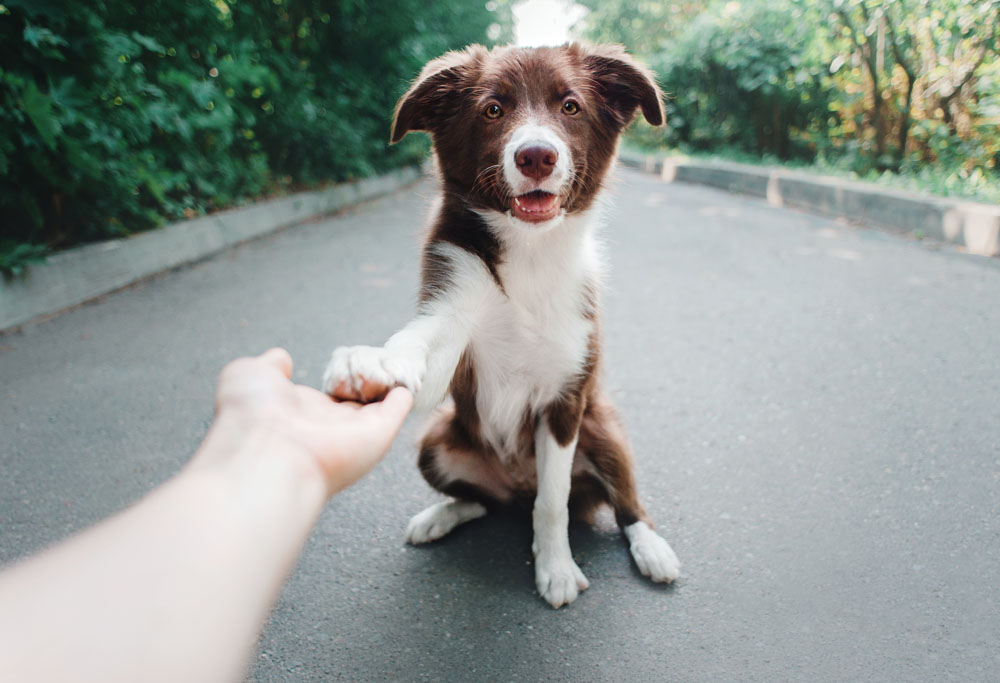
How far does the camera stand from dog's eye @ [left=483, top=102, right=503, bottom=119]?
216 centimetres

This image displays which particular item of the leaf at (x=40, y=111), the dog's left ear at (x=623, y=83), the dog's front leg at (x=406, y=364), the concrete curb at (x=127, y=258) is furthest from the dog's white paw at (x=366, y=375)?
the concrete curb at (x=127, y=258)

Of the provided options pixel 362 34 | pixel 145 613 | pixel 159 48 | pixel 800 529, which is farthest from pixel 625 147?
pixel 145 613

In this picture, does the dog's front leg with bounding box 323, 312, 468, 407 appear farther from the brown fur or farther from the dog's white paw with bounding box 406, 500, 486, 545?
the dog's white paw with bounding box 406, 500, 486, 545

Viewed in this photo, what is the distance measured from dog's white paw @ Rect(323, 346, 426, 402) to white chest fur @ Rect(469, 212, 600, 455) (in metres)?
0.62

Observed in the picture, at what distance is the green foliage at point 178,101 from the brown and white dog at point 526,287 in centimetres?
336

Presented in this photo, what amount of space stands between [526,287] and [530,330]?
14 centimetres

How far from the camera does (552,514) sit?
216cm

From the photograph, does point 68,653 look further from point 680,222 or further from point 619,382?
point 680,222

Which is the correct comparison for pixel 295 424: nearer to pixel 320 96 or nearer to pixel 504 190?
pixel 504 190

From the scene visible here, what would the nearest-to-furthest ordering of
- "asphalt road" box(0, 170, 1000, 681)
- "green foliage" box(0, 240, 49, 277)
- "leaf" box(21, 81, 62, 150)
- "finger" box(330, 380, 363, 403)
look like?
"finger" box(330, 380, 363, 403)
"asphalt road" box(0, 170, 1000, 681)
"leaf" box(21, 81, 62, 150)
"green foliage" box(0, 240, 49, 277)

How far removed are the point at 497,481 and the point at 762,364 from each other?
218cm

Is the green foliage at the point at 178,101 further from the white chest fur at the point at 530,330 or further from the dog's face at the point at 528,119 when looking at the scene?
the white chest fur at the point at 530,330

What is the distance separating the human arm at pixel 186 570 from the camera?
2.18ft

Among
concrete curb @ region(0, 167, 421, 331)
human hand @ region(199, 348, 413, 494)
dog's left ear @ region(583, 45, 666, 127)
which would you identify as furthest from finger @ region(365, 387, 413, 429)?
concrete curb @ region(0, 167, 421, 331)
